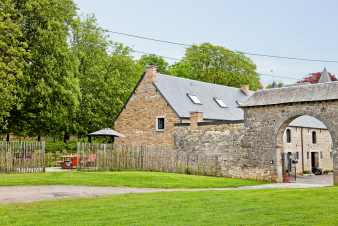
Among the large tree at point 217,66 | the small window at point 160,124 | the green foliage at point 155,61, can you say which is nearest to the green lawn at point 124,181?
the small window at point 160,124

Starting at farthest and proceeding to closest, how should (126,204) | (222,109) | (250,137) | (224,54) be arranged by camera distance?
(224,54), (222,109), (250,137), (126,204)

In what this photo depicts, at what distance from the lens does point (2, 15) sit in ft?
90.5

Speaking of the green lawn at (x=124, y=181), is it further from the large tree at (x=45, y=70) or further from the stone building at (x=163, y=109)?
the large tree at (x=45, y=70)

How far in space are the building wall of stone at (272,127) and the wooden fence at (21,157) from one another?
11.6 meters

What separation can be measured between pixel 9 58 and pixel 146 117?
35.7 feet

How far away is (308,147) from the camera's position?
37000mm

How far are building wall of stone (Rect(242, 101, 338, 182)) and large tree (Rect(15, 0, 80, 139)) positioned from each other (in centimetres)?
1470

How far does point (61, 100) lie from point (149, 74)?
6.94m

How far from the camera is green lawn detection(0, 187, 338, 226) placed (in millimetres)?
9023

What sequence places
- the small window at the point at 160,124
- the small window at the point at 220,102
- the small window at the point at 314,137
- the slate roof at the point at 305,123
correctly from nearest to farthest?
the small window at the point at 160,124
the slate roof at the point at 305,123
the small window at the point at 220,102
the small window at the point at 314,137

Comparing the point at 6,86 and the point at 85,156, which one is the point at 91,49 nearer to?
the point at 6,86

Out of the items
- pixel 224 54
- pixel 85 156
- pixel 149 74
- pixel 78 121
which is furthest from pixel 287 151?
pixel 224 54

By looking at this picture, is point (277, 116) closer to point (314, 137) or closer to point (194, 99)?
point (194, 99)

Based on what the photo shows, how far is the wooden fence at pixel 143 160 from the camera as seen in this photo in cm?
2608
